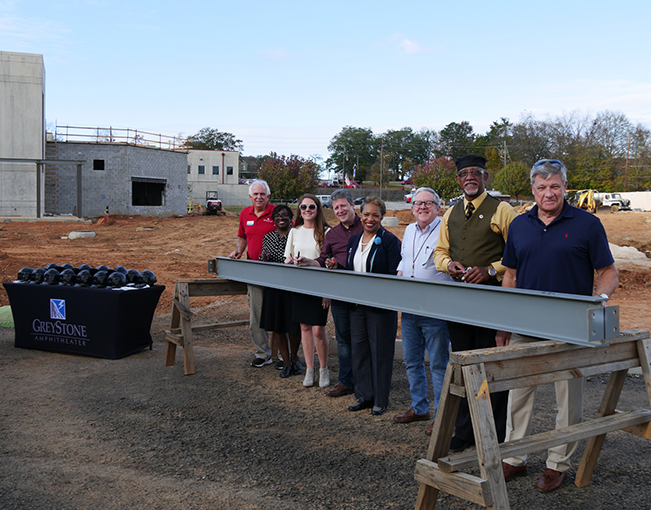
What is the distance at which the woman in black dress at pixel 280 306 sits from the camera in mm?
6609

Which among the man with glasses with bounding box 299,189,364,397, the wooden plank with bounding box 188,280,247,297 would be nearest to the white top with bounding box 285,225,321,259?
the man with glasses with bounding box 299,189,364,397

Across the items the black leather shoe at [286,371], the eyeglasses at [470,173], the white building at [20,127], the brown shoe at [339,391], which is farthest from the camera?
the white building at [20,127]

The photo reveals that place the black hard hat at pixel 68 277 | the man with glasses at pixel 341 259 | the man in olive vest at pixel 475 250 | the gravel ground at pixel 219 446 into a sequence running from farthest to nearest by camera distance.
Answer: the black hard hat at pixel 68 277 → the man with glasses at pixel 341 259 → the man in olive vest at pixel 475 250 → the gravel ground at pixel 219 446

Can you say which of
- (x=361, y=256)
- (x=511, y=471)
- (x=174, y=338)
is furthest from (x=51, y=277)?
(x=511, y=471)

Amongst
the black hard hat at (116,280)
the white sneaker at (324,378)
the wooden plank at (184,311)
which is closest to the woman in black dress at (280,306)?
the white sneaker at (324,378)

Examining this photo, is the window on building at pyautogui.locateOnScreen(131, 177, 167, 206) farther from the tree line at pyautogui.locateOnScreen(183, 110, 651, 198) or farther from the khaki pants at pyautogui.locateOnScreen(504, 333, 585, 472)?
the khaki pants at pyautogui.locateOnScreen(504, 333, 585, 472)

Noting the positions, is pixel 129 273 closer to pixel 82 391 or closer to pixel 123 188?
pixel 82 391


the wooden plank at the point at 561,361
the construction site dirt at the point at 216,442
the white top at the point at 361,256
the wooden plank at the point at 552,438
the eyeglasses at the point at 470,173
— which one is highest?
the eyeglasses at the point at 470,173

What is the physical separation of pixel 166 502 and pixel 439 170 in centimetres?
5010

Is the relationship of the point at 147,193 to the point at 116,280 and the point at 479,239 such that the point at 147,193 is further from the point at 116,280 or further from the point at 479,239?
the point at 479,239

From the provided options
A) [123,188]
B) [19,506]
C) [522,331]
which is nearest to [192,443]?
[19,506]

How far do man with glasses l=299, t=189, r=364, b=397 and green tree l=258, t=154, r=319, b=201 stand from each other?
55.5m

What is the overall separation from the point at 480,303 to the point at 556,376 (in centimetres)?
68

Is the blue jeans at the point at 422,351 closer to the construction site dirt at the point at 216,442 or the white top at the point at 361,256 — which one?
the construction site dirt at the point at 216,442
